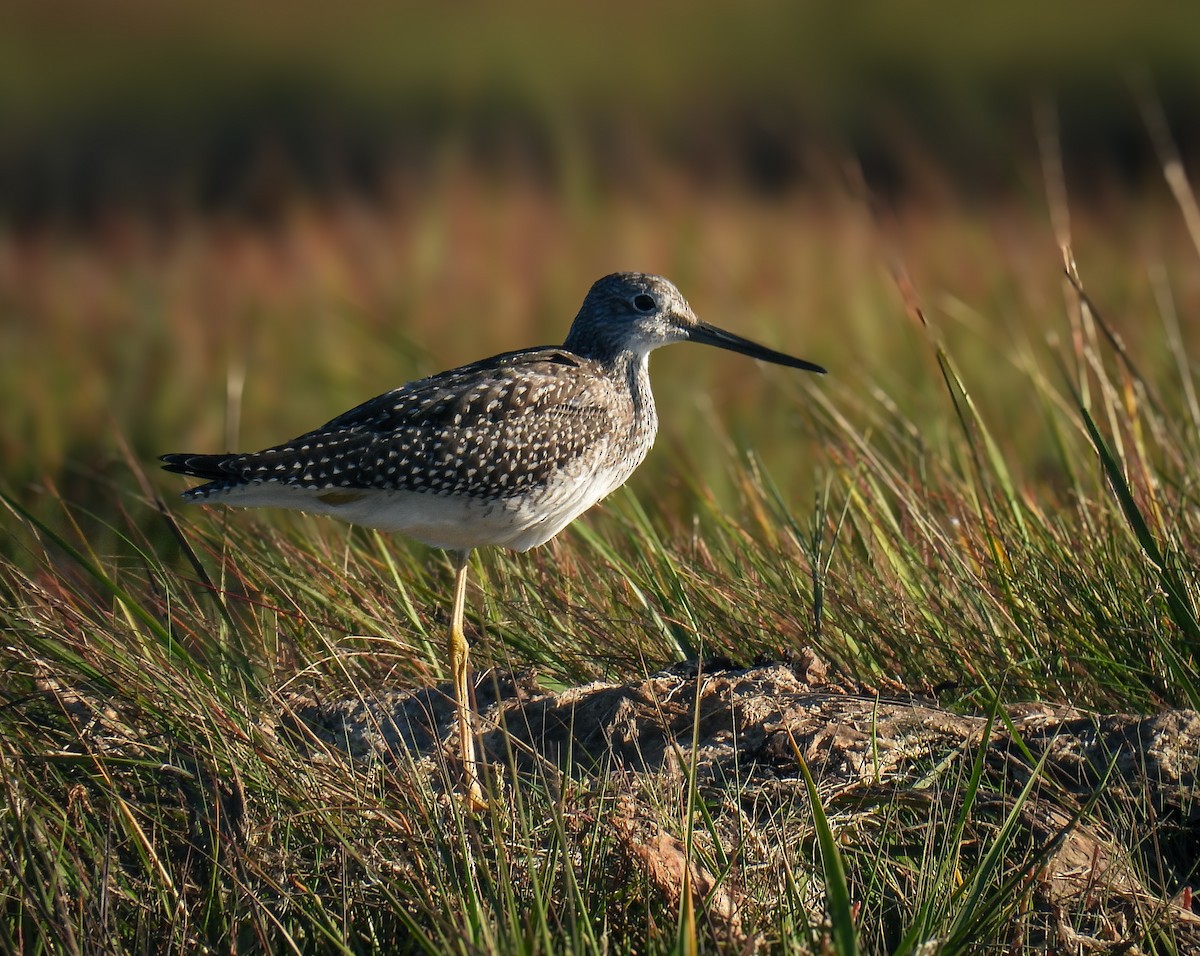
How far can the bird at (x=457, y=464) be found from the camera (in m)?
5.37

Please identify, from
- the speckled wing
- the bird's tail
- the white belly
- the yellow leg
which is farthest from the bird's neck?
the bird's tail

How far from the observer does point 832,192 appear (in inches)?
579

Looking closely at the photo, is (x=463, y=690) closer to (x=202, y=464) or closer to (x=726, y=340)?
(x=202, y=464)

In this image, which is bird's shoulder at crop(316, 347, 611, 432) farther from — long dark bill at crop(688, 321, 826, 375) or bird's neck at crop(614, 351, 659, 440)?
long dark bill at crop(688, 321, 826, 375)

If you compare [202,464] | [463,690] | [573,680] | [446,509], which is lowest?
[573,680]

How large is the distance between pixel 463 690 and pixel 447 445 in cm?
107

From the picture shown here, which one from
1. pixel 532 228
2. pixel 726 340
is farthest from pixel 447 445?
pixel 532 228

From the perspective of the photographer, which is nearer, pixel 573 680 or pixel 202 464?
pixel 573 680

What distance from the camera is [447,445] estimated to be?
5426 mm

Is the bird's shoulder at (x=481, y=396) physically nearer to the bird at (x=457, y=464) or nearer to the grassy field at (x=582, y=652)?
the bird at (x=457, y=464)

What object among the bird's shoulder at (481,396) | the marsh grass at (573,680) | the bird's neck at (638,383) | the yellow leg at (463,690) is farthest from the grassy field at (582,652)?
the bird's shoulder at (481,396)

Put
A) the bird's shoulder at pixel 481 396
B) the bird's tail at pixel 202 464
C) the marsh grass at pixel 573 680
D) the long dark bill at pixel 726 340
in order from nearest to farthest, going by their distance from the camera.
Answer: the marsh grass at pixel 573 680 → the bird's tail at pixel 202 464 → the bird's shoulder at pixel 481 396 → the long dark bill at pixel 726 340

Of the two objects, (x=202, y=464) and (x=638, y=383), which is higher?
(x=202, y=464)

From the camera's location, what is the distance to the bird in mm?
5371
